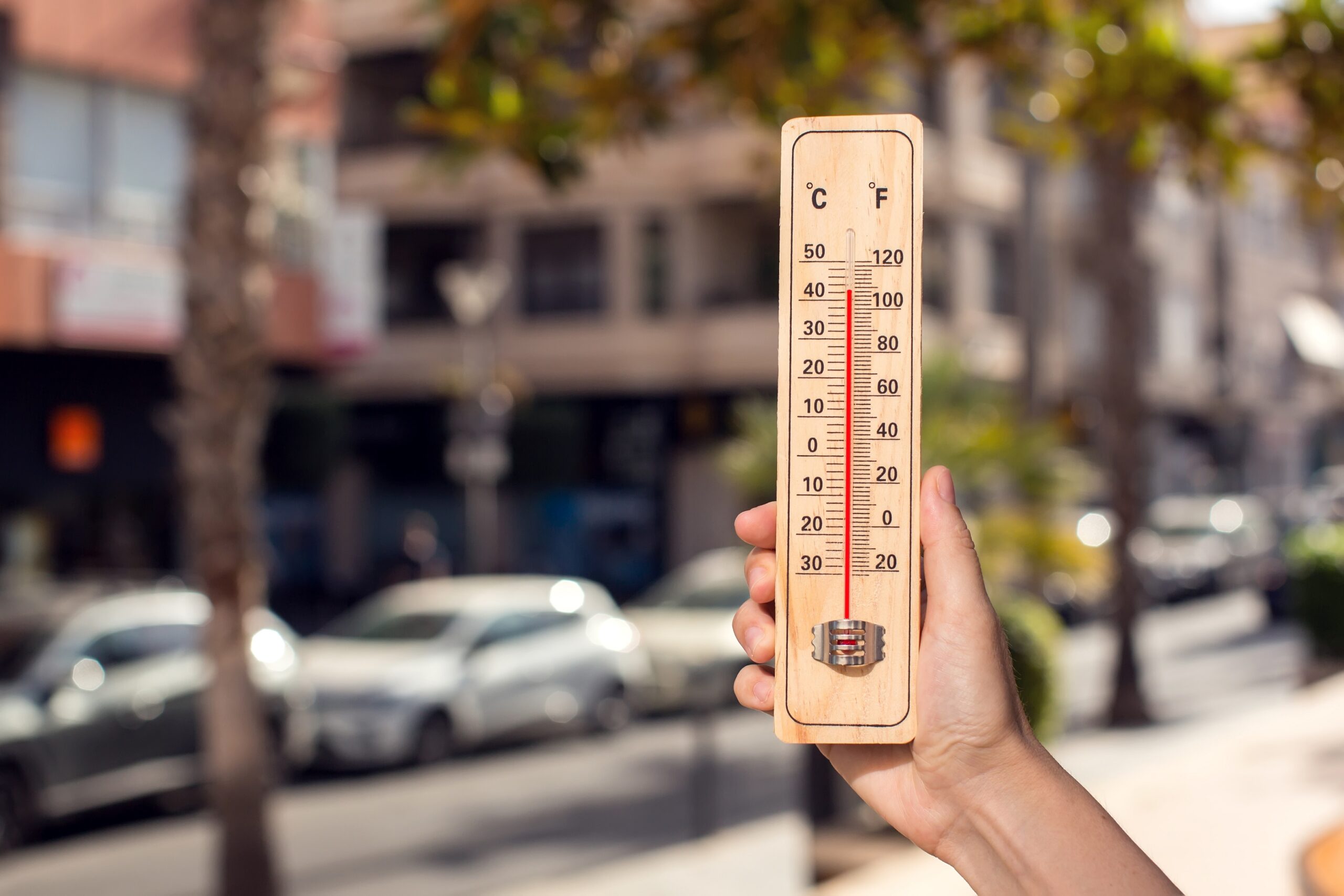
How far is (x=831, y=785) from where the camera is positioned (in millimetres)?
8141

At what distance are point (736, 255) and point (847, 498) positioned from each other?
28694mm

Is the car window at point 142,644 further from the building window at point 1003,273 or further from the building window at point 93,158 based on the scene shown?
the building window at point 1003,273

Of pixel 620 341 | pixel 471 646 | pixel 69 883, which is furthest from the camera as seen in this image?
pixel 620 341

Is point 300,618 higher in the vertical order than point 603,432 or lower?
lower

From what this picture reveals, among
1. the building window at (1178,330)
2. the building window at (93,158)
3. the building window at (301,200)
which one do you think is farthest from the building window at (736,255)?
the building window at (1178,330)

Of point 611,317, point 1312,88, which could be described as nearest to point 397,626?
point 1312,88

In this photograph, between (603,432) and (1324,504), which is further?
(1324,504)

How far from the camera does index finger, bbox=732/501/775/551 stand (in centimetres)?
230

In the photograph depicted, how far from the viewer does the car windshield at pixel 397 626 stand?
1459 cm

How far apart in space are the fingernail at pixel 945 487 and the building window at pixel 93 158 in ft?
55.6

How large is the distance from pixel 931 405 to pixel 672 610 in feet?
24.8

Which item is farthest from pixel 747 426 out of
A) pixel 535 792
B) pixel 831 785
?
pixel 535 792

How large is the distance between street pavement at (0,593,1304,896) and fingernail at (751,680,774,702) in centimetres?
735

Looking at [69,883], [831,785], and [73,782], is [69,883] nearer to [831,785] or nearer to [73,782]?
[73,782]
